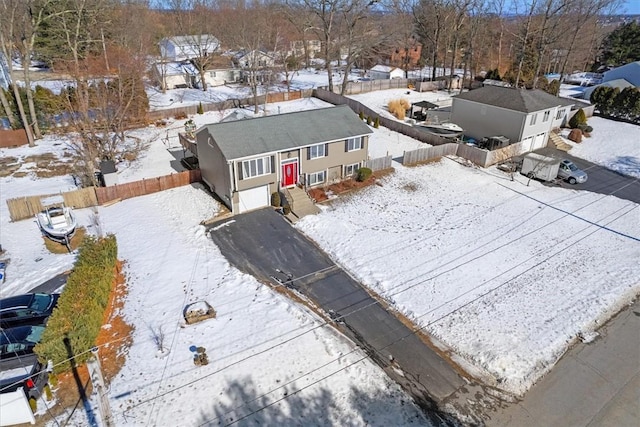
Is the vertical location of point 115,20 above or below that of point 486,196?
above

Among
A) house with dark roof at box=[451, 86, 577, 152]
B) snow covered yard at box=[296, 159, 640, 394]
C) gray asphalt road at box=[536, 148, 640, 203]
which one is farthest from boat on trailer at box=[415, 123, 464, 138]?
gray asphalt road at box=[536, 148, 640, 203]

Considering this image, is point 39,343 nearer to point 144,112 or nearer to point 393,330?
point 393,330

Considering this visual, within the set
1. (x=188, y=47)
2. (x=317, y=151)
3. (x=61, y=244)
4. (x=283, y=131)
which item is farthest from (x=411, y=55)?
(x=61, y=244)

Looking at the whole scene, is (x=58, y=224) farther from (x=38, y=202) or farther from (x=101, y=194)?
(x=101, y=194)

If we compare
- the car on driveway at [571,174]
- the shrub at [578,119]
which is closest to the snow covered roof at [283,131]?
the car on driveway at [571,174]

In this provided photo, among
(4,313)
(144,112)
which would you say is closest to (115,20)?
(144,112)

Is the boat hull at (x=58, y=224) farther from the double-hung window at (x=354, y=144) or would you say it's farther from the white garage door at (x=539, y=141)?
the white garage door at (x=539, y=141)
